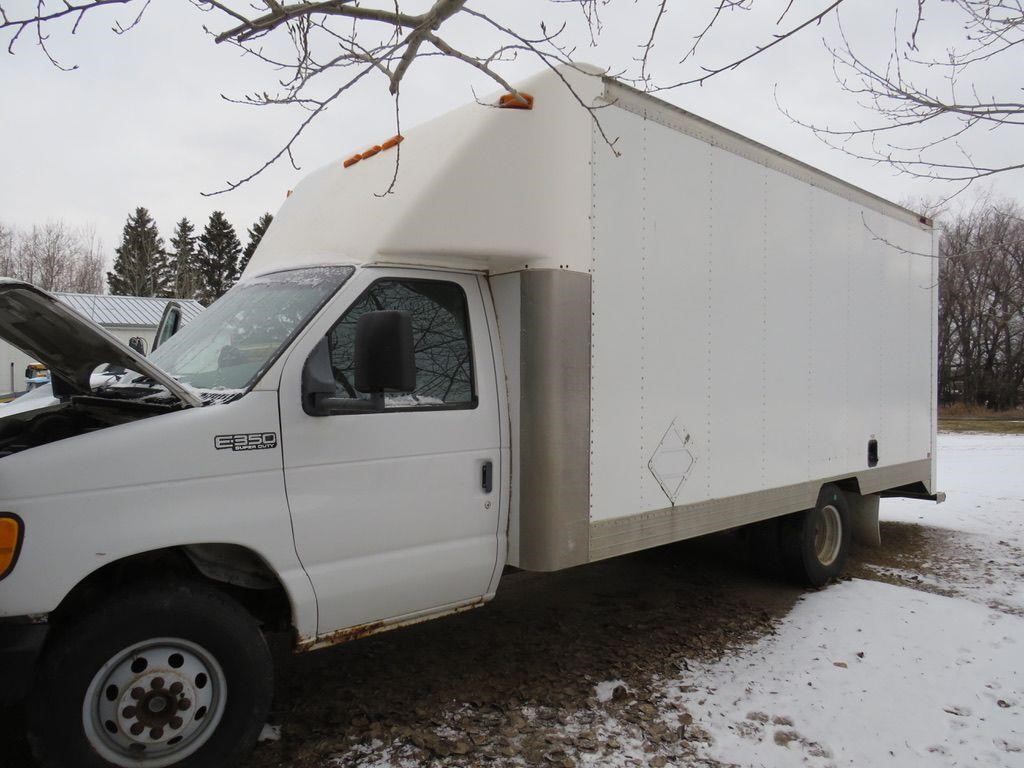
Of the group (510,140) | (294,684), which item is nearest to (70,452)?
(294,684)

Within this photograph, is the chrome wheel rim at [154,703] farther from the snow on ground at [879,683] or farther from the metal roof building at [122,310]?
the metal roof building at [122,310]

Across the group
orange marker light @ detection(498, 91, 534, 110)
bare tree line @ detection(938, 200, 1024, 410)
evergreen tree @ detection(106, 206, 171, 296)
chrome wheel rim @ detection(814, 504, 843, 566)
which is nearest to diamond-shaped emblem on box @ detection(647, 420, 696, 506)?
orange marker light @ detection(498, 91, 534, 110)

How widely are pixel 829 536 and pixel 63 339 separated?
583 cm

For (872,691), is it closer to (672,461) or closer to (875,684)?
(875,684)

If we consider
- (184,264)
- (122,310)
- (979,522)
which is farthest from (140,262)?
(979,522)

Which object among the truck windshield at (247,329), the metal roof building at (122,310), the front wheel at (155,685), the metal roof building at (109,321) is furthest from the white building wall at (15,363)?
the front wheel at (155,685)

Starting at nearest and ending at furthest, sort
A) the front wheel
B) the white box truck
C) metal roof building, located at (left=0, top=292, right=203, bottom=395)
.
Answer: the front wheel
the white box truck
metal roof building, located at (left=0, top=292, right=203, bottom=395)

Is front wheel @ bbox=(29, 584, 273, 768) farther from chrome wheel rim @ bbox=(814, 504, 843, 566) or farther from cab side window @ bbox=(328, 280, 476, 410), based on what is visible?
chrome wheel rim @ bbox=(814, 504, 843, 566)

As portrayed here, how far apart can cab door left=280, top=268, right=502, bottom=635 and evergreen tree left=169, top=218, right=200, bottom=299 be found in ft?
139

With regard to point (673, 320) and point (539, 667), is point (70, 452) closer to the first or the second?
point (539, 667)

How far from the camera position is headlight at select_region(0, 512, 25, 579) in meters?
2.70

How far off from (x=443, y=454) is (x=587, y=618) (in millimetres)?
2377

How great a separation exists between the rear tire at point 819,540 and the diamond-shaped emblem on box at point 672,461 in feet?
6.33

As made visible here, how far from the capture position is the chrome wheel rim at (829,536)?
641 cm
